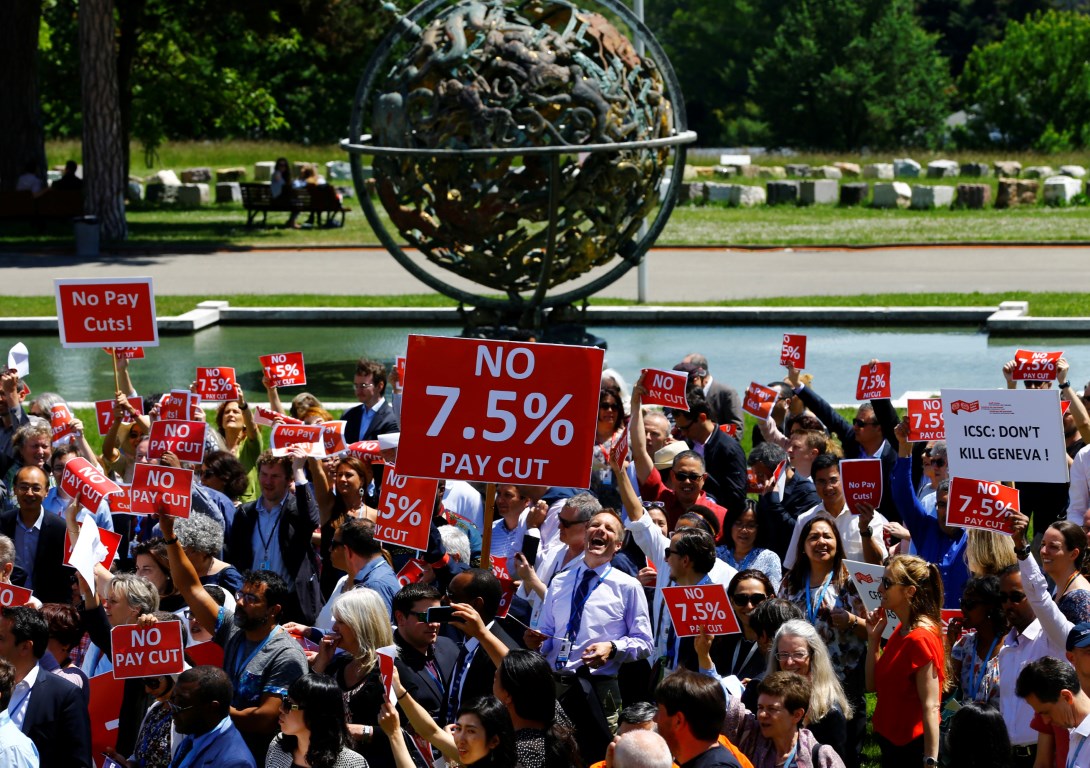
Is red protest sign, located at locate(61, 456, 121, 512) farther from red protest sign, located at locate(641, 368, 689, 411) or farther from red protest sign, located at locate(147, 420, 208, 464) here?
red protest sign, located at locate(641, 368, 689, 411)

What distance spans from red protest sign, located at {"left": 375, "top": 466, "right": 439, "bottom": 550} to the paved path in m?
15.4

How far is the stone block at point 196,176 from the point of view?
48.7 metres

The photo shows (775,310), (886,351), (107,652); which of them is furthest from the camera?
(775,310)

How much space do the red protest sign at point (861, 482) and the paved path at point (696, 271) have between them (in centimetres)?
1465

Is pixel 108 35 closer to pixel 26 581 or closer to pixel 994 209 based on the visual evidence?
pixel 994 209

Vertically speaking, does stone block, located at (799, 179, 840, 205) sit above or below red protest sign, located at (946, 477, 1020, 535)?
Result: above

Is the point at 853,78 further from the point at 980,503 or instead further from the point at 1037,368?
the point at 980,503

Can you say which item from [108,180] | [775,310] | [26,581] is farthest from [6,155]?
[26,581]

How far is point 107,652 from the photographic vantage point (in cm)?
782

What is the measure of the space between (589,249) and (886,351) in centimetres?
637

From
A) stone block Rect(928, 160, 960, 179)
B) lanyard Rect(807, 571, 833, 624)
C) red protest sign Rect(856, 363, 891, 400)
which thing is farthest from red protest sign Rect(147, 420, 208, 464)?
stone block Rect(928, 160, 960, 179)

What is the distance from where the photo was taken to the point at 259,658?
7.29m

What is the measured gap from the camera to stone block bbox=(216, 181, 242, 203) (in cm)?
4303

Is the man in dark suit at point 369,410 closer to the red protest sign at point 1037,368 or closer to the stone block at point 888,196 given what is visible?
the red protest sign at point 1037,368
